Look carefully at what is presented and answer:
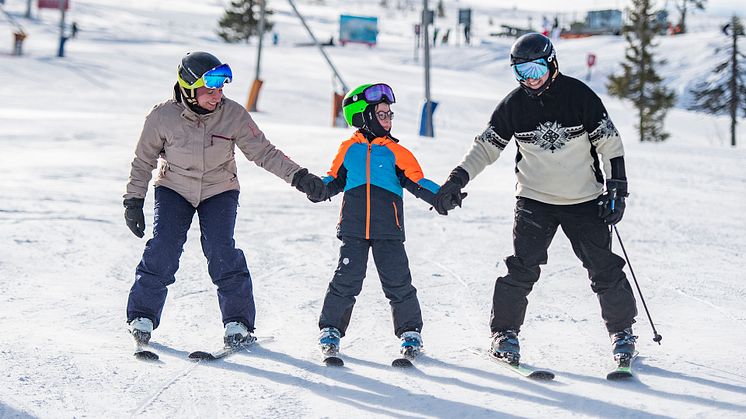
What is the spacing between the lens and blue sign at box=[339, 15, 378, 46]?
187 ft

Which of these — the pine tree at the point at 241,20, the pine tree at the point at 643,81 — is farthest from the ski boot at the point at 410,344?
the pine tree at the point at 241,20

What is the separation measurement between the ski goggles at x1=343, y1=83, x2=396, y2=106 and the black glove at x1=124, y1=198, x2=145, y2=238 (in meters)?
1.21

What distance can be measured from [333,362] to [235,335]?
59 centimetres

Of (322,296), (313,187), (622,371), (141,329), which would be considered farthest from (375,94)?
(322,296)

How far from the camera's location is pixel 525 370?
437cm

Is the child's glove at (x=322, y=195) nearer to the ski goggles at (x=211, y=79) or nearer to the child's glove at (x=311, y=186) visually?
the child's glove at (x=311, y=186)

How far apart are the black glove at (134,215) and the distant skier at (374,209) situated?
974 mm

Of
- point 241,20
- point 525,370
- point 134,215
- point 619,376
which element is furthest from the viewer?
point 241,20

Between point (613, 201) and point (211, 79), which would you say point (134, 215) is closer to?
point (211, 79)

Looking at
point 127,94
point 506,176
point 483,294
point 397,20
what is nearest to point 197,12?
point 397,20

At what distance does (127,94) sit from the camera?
92.7 ft

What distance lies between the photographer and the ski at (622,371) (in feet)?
13.9

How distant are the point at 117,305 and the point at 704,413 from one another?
3512mm

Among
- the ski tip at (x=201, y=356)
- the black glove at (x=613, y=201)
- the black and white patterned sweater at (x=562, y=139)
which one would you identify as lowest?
the ski tip at (x=201, y=356)
